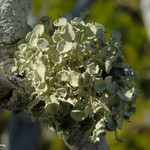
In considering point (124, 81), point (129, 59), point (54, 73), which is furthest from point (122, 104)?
point (129, 59)

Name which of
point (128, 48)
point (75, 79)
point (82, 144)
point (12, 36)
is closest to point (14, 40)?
point (12, 36)

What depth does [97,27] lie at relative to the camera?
1461mm

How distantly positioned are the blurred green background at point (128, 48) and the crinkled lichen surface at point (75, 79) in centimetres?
261

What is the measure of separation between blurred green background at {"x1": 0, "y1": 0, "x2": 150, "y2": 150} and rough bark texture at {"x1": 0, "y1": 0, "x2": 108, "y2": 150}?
2.60m

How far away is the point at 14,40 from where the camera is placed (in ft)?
4.69

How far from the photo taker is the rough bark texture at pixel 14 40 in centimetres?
137

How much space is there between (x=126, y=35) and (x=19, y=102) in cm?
416

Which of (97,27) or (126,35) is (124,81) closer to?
(97,27)

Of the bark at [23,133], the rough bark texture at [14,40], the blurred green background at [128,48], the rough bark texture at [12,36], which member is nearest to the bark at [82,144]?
the rough bark texture at [14,40]

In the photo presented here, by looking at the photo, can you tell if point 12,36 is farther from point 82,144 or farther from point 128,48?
point 128,48

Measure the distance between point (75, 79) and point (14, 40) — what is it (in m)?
0.18

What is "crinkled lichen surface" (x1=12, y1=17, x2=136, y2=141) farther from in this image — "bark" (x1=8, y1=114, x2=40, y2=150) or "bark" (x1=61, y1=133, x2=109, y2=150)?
"bark" (x1=8, y1=114, x2=40, y2=150)

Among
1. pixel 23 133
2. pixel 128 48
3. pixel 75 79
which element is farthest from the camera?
pixel 128 48

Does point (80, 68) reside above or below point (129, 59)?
above
